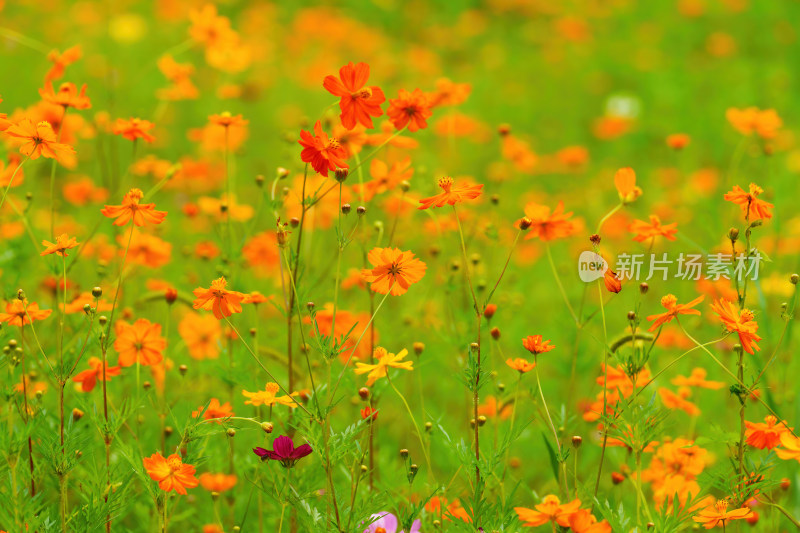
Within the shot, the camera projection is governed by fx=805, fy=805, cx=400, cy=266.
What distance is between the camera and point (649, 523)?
1.14m

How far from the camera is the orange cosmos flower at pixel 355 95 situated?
115cm

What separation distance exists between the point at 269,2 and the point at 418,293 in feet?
15.1

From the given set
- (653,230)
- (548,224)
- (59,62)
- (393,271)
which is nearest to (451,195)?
Answer: (393,271)

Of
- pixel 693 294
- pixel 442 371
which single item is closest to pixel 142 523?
pixel 442 371

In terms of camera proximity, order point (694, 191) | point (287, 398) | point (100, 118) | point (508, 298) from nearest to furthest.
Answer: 1. point (287, 398)
2. point (508, 298)
3. point (100, 118)
4. point (694, 191)

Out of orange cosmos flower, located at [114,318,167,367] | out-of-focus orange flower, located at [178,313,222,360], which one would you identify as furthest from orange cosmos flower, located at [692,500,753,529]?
out-of-focus orange flower, located at [178,313,222,360]

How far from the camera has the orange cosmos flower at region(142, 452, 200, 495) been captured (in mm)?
1045

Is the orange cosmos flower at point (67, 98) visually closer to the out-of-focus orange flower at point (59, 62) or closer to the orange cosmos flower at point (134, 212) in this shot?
the out-of-focus orange flower at point (59, 62)

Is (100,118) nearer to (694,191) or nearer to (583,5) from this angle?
(694,191)

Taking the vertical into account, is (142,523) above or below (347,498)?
below

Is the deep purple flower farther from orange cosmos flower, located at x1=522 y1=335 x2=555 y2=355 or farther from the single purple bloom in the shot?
orange cosmos flower, located at x1=522 y1=335 x2=555 y2=355

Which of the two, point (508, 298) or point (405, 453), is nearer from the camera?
point (405, 453)

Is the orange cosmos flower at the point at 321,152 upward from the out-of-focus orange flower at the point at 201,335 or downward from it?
upward

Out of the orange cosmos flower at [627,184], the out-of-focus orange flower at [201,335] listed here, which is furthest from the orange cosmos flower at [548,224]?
the out-of-focus orange flower at [201,335]
